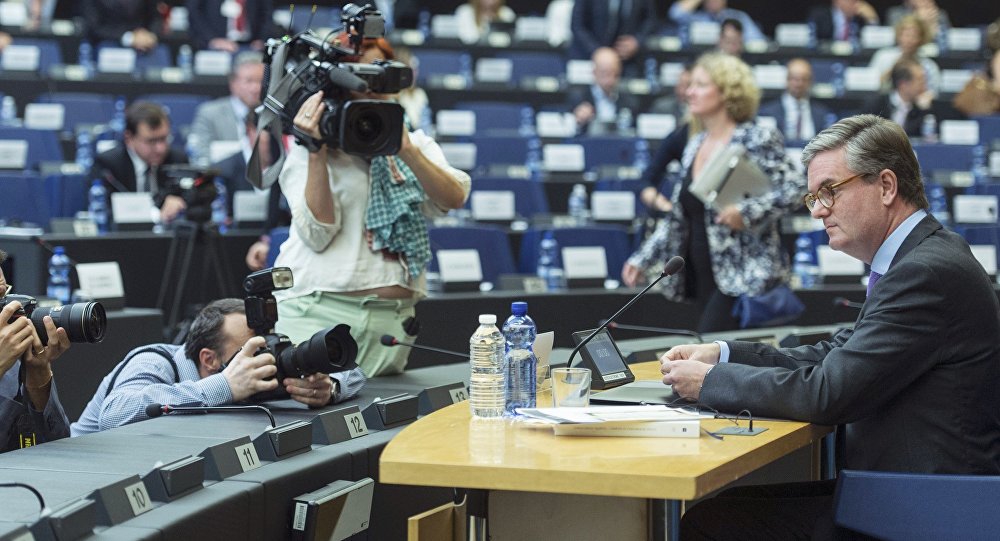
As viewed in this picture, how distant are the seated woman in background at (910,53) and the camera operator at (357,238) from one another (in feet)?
21.3

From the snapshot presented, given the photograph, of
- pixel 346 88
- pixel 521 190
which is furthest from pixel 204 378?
pixel 521 190

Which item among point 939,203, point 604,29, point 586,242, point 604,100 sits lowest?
point 586,242

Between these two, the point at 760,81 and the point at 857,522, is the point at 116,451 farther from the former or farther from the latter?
the point at 760,81

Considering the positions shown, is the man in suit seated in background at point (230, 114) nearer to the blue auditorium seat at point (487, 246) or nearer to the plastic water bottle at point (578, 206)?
the plastic water bottle at point (578, 206)

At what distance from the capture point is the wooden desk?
1.70 meters

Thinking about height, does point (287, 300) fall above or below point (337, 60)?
below

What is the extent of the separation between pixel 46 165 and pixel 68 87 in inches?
73.7

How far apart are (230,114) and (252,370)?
449 cm

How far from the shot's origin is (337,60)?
2926 mm

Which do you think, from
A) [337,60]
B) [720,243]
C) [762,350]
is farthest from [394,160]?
[720,243]

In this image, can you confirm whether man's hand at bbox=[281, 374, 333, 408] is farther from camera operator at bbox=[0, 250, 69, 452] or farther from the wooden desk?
the wooden desk

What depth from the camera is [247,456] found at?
219 centimetres

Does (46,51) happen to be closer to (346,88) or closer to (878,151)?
(346,88)

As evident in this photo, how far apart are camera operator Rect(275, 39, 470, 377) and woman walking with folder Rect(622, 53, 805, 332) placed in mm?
1286
